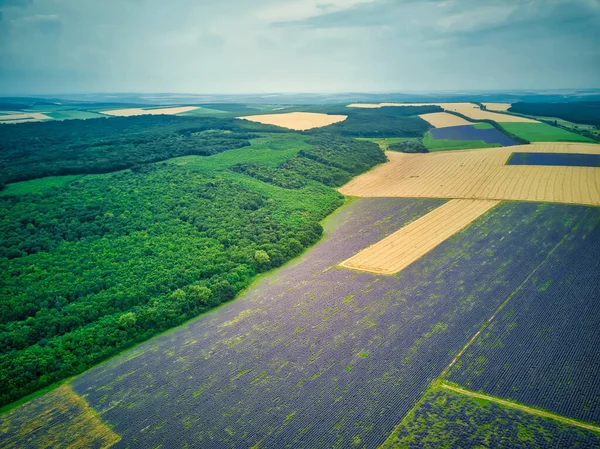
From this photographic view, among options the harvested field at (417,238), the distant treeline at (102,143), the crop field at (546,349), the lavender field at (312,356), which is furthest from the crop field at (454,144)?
the crop field at (546,349)

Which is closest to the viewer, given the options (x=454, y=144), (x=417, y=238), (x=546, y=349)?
(x=546, y=349)

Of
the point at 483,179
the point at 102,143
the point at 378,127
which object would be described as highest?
the point at 378,127

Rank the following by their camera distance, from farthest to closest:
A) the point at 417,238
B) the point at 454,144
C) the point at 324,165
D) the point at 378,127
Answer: the point at 378,127
the point at 454,144
the point at 324,165
the point at 417,238

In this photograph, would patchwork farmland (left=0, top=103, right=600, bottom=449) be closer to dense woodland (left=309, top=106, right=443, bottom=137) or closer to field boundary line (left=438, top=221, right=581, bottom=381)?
field boundary line (left=438, top=221, right=581, bottom=381)

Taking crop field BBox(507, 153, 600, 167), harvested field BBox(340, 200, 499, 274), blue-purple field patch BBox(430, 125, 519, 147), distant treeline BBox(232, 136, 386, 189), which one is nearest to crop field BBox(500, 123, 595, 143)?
blue-purple field patch BBox(430, 125, 519, 147)

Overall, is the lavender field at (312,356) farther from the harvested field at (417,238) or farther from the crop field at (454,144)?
the crop field at (454,144)

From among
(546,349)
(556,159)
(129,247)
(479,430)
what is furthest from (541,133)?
(479,430)

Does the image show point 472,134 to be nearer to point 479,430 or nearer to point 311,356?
point 311,356
